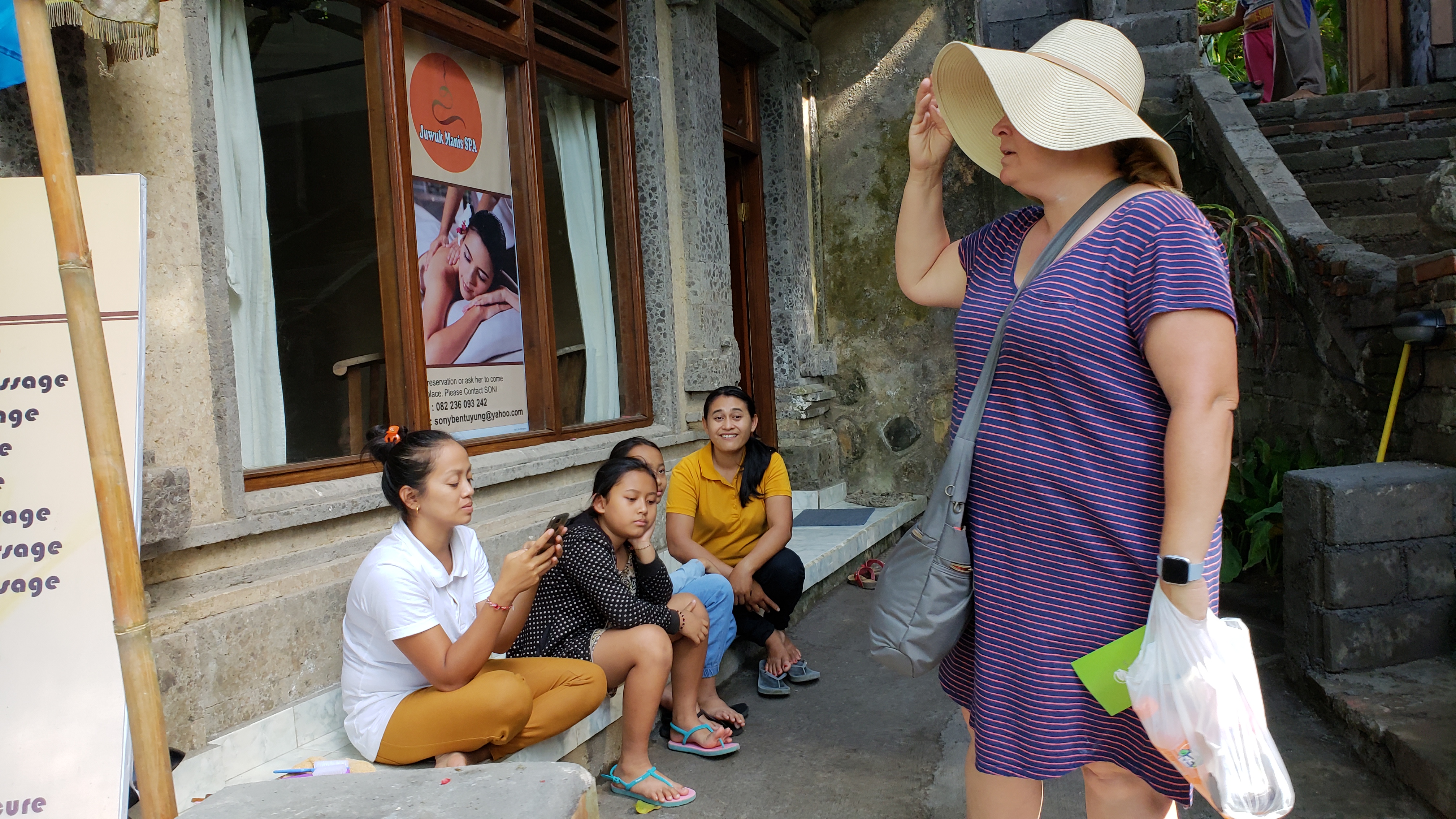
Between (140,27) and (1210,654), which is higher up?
(140,27)

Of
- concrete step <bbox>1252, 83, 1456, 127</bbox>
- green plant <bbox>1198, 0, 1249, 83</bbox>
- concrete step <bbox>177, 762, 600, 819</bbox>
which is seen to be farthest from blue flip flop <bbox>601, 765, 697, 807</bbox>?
green plant <bbox>1198, 0, 1249, 83</bbox>

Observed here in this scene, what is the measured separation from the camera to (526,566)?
8.60 ft

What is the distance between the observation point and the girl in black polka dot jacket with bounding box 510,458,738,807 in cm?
322

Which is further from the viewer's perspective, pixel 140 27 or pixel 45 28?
pixel 140 27

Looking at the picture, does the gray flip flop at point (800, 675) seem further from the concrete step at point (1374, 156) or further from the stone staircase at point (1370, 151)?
the concrete step at point (1374, 156)

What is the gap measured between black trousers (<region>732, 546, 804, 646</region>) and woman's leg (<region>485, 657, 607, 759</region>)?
1.19 meters

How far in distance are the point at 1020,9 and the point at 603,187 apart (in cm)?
447

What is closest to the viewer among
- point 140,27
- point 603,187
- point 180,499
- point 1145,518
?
point 1145,518

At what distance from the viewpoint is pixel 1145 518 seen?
5.85ft

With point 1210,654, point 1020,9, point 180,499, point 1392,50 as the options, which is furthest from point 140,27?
point 1392,50

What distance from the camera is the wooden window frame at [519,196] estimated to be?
3.71 m

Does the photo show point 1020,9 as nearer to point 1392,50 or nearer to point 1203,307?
point 1392,50

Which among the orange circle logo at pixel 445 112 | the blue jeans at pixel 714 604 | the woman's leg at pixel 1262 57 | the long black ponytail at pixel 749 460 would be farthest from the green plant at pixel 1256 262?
the woman's leg at pixel 1262 57

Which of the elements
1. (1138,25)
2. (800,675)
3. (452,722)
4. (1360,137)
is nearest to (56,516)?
(452,722)
